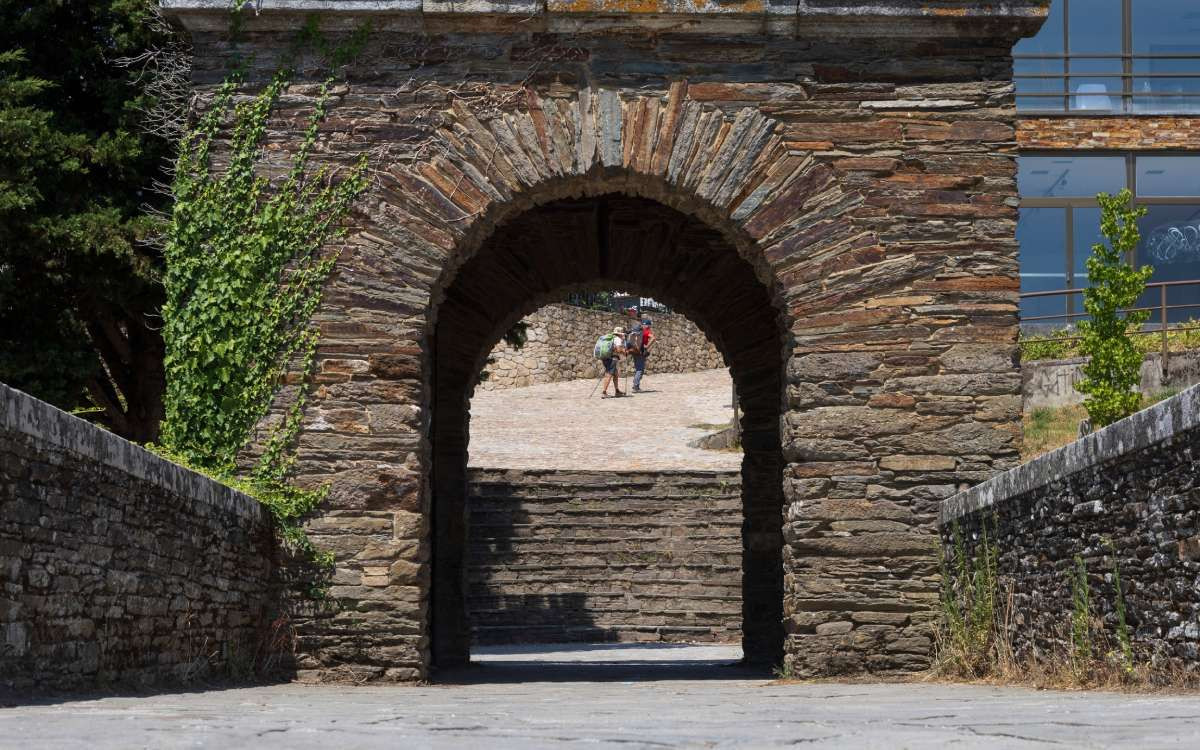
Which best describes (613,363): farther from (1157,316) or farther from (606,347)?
(1157,316)

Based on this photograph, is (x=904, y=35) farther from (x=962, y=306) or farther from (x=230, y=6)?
(x=230, y=6)

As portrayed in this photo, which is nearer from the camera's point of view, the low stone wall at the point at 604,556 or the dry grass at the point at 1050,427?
the dry grass at the point at 1050,427

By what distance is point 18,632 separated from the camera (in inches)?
200

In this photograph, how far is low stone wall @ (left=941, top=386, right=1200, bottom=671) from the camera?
5.34m

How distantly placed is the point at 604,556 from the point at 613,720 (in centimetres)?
1293

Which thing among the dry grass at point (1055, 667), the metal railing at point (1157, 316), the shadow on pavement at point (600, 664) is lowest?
the shadow on pavement at point (600, 664)

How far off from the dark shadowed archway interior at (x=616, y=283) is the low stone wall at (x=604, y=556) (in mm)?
4262

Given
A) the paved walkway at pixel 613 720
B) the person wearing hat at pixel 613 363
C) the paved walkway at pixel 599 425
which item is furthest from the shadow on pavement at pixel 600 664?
the person wearing hat at pixel 613 363

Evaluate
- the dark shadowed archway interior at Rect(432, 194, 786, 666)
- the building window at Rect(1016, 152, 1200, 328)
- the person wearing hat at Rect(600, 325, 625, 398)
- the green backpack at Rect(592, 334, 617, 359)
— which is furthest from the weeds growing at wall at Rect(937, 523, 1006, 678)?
the person wearing hat at Rect(600, 325, 625, 398)

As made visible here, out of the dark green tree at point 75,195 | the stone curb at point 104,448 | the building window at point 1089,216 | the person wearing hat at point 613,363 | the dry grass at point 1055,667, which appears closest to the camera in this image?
the stone curb at point 104,448

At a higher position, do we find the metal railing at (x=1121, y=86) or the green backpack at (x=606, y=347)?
the metal railing at (x=1121, y=86)

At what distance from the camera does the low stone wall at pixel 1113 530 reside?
5340 millimetres

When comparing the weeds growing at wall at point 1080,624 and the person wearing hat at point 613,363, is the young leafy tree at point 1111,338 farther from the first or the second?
the person wearing hat at point 613,363

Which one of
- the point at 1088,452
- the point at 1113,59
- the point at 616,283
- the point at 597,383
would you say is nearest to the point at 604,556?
the point at 616,283
